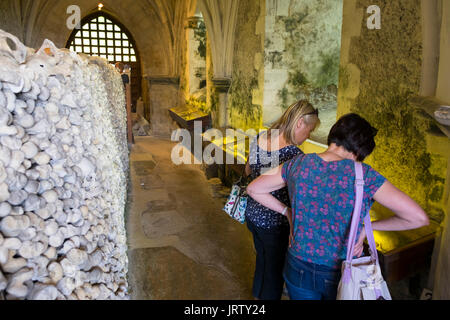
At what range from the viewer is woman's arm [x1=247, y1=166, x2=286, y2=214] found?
166cm

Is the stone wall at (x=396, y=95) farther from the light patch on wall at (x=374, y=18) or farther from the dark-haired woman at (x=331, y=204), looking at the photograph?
the dark-haired woman at (x=331, y=204)

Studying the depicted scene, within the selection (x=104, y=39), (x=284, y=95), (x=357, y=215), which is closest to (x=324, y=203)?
(x=357, y=215)

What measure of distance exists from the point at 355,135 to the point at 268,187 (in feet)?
1.47

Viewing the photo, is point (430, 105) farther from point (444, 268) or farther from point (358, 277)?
point (358, 277)

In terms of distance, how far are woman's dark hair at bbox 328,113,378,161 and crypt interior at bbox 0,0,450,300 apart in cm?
52

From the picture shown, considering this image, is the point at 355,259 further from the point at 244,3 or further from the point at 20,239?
the point at 244,3

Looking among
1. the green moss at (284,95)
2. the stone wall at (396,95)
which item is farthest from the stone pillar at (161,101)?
the stone wall at (396,95)

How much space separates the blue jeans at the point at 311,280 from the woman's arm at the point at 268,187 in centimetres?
25

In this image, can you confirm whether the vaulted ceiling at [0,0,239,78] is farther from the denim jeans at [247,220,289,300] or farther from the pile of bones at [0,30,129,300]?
the pile of bones at [0,30,129,300]

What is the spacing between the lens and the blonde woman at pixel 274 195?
1.92 m

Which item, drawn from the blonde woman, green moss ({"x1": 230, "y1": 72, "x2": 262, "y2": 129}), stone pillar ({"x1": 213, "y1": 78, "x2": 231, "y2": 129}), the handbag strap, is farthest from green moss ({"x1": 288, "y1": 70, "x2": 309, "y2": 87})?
the handbag strap

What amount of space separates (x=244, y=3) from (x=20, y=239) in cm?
502

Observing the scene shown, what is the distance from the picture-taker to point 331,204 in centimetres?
148

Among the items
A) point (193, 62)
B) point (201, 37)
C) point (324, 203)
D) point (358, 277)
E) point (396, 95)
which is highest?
point (201, 37)
